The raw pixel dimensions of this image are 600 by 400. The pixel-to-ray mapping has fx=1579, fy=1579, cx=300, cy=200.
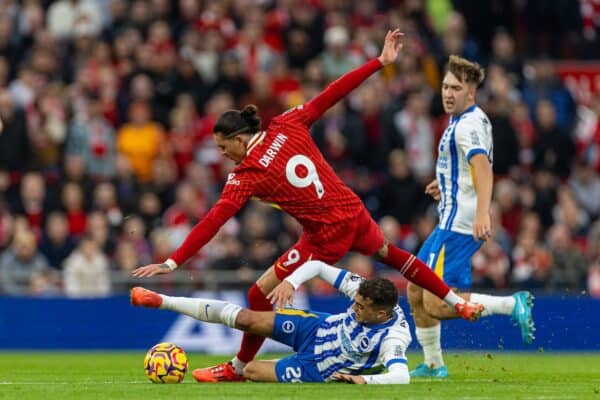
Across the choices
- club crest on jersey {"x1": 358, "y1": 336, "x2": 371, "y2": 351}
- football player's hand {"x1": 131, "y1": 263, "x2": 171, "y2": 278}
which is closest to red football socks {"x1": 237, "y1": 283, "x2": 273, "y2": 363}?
club crest on jersey {"x1": 358, "y1": 336, "x2": 371, "y2": 351}

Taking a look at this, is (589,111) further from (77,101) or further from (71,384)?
(71,384)

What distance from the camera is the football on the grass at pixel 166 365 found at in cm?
1373

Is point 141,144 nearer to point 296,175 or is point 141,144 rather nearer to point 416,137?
point 416,137

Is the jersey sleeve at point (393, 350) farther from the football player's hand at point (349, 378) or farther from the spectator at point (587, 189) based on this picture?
the spectator at point (587, 189)

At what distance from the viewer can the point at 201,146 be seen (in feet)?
77.0

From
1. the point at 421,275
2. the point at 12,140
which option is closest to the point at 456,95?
the point at 421,275

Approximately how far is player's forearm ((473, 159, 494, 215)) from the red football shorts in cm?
97

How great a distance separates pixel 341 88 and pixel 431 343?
2619 millimetres

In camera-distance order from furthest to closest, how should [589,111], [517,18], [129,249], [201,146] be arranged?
[517,18] → [589,111] → [201,146] → [129,249]

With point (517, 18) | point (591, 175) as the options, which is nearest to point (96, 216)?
point (591, 175)

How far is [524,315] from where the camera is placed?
14297mm

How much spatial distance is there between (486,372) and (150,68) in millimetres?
9792


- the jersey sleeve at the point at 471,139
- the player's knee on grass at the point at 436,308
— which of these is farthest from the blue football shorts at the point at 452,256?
the jersey sleeve at the point at 471,139

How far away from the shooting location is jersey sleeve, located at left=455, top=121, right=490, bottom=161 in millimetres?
14484
